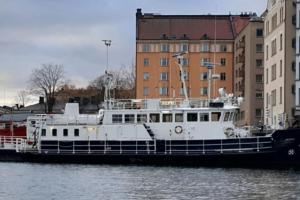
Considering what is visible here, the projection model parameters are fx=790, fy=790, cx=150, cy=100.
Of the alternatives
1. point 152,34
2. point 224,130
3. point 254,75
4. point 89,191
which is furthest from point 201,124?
point 152,34

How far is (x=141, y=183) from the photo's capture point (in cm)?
5072

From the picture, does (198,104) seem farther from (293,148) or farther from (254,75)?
(254,75)

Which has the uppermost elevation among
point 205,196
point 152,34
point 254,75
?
point 152,34

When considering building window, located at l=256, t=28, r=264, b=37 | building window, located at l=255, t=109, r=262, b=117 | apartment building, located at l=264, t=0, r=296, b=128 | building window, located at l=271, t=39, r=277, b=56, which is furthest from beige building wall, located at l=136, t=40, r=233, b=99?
building window, located at l=271, t=39, r=277, b=56

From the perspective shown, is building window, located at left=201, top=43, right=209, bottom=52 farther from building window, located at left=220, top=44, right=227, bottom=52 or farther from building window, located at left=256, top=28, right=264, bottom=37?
building window, located at left=256, top=28, right=264, bottom=37

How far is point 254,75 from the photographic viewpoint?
124 m

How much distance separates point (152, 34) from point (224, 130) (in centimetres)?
8817

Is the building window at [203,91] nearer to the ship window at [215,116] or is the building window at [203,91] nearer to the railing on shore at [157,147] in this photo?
the railing on shore at [157,147]

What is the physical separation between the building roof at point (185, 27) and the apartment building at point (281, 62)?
5400 centimetres

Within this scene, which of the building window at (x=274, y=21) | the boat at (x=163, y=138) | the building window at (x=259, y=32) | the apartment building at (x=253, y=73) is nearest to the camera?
the boat at (x=163, y=138)

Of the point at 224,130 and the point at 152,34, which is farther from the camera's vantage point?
the point at 152,34

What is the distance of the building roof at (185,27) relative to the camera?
15388 centimetres

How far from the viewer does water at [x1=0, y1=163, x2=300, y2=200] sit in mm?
43562

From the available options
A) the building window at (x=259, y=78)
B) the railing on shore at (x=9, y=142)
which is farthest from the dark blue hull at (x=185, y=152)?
the building window at (x=259, y=78)
